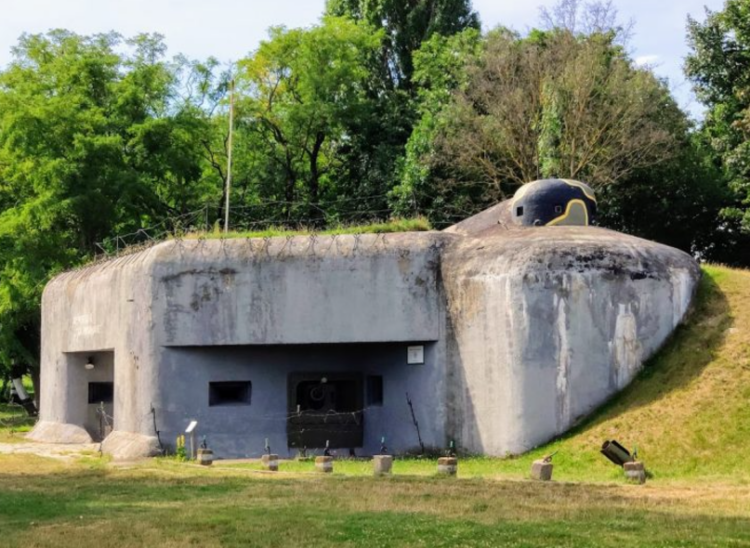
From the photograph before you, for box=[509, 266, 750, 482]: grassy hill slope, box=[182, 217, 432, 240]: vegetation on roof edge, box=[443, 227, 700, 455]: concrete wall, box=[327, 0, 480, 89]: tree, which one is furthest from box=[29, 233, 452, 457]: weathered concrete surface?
box=[327, 0, 480, 89]: tree

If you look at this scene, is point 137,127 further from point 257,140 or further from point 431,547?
point 431,547

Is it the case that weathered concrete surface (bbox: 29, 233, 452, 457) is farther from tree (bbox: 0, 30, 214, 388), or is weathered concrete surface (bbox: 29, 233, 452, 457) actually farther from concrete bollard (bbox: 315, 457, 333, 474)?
tree (bbox: 0, 30, 214, 388)

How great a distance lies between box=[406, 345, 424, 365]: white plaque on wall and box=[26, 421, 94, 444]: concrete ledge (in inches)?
362

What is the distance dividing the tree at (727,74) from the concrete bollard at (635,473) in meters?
16.5

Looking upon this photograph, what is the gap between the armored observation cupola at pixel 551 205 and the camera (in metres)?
22.2

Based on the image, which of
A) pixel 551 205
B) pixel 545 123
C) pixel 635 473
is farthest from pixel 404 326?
pixel 545 123

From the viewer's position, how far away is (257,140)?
133ft

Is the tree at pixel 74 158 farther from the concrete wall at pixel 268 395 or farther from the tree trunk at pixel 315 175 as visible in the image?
the concrete wall at pixel 268 395

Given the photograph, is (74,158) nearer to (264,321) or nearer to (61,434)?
(61,434)

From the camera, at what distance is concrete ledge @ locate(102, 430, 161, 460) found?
816 inches

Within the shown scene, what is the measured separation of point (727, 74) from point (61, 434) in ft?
70.3

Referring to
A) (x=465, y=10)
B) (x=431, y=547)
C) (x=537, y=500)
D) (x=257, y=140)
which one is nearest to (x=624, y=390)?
(x=537, y=500)

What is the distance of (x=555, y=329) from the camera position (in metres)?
19.2

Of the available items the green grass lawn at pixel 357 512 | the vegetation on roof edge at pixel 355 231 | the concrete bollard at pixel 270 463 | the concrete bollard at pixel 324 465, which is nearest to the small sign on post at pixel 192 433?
the concrete bollard at pixel 270 463
